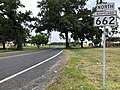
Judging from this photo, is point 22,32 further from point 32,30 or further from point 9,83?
point 9,83

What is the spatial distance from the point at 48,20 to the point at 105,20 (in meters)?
61.9

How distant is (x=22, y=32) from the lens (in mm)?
67562

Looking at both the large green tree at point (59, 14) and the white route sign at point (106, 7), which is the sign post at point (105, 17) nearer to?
the white route sign at point (106, 7)

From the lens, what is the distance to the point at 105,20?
31.0 feet

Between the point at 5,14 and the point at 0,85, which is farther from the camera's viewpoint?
the point at 5,14

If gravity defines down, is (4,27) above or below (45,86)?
above

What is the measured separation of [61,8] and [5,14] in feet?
48.1

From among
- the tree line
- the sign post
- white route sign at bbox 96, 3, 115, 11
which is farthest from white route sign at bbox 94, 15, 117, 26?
the tree line

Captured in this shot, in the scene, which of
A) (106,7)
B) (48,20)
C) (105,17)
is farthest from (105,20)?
(48,20)

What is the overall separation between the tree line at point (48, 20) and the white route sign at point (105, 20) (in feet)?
174

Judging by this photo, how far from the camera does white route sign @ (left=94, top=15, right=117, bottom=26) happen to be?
9.31 m

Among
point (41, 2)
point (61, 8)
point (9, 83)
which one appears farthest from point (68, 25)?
point (9, 83)

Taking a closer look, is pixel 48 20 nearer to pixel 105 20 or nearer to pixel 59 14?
pixel 59 14

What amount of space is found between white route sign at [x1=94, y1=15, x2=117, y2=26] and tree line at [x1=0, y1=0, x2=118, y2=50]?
53.0 m
